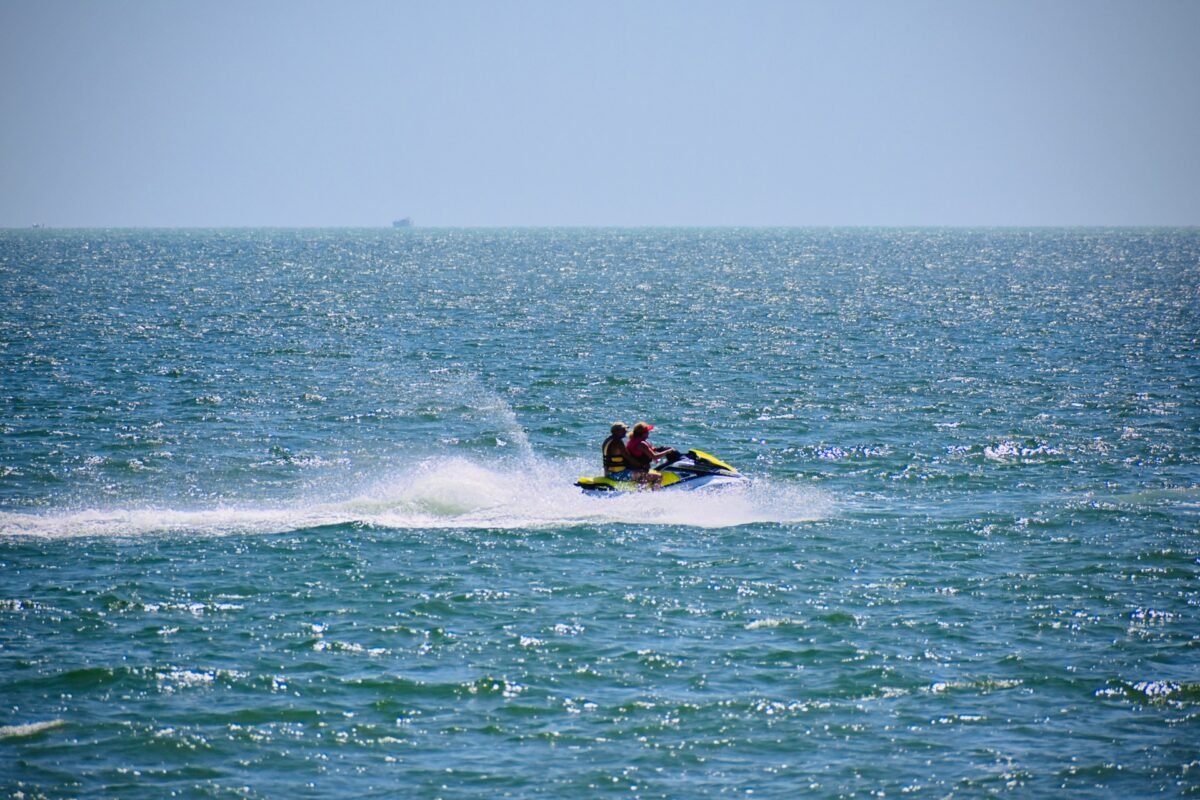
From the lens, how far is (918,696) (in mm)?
18219

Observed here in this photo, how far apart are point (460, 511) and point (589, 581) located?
19.4ft

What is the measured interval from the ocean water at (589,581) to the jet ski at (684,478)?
2.03 feet

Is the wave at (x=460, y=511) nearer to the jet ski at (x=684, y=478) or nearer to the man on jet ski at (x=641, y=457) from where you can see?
the jet ski at (x=684, y=478)

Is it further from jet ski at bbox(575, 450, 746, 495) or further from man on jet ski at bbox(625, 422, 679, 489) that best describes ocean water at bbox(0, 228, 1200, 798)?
man on jet ski at bbox(625, 422, 679, 489)

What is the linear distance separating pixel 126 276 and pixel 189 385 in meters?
78.8

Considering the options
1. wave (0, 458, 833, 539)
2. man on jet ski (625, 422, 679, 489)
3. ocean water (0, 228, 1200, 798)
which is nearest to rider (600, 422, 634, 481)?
man on jet ski (625, 422, 679, 489)

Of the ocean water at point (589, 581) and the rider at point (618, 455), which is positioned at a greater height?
the rider at point (618, 455)

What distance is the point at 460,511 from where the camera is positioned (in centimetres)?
2867

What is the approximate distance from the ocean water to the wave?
0.42ft

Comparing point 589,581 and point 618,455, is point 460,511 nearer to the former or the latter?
point 618,455

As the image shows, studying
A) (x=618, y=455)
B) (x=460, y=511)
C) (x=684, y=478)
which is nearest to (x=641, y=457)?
(x=618, y=455)

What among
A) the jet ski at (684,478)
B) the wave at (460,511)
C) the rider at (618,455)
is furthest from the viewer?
the rider at (618,455)

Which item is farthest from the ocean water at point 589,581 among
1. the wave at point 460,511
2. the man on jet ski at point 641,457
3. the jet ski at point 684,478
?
the man on jet ski at point 641,457

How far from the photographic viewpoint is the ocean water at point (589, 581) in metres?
16.5
